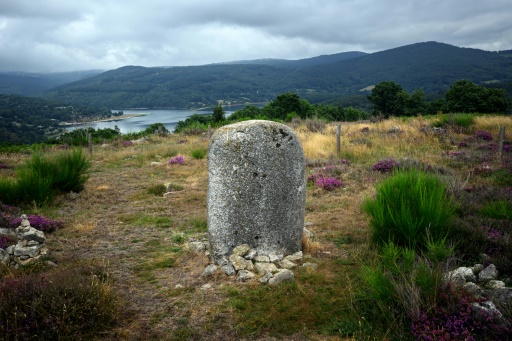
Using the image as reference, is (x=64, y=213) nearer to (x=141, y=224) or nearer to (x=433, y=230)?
(x=141, y=224)

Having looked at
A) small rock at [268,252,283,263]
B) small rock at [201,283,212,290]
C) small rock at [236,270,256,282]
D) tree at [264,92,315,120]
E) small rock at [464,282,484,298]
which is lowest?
small rock at [201,283,212,290]

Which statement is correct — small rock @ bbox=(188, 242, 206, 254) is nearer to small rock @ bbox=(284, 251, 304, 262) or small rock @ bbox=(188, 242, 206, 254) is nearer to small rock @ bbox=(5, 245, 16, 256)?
small rock @ bbox=(284, 251, 304, 262)

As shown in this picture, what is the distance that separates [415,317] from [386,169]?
768 cm

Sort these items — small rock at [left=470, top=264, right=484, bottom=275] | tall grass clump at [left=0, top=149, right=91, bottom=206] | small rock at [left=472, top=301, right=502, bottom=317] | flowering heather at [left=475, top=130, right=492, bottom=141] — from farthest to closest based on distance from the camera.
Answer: flowering heather at [left=475, top=130, right=492, bottom=141]
tall grass clump at [left=0, top=149, right=91, bottom=206]
small rock at [left=470, top=264, right=484, bottom=275]
small rock at [left=472, top=301, right=502, bottom=317]

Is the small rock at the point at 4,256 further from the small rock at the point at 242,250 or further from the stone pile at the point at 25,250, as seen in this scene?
the small rock at the point at 242,250

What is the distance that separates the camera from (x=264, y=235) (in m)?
4.88

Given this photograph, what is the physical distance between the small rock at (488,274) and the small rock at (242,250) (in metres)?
2.96

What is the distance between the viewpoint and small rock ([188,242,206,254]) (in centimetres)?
532

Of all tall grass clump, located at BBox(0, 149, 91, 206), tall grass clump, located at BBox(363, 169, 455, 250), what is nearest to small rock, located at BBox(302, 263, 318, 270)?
tall grass clump, located at BBox(363, 169, 455, 250)

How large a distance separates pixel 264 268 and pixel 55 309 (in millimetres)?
2510

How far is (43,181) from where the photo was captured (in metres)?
8.04

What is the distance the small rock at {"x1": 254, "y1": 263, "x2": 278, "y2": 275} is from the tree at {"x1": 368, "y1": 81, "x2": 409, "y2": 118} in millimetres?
41909

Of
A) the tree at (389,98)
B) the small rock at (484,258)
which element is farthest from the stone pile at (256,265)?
the tree at (389,98)

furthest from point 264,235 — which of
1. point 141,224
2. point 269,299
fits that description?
point 141,224
